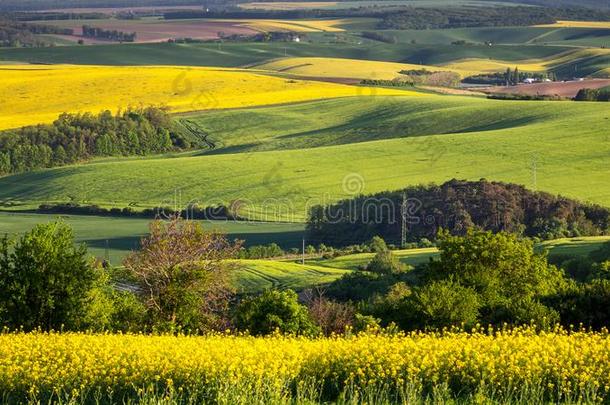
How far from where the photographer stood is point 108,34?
174 metres

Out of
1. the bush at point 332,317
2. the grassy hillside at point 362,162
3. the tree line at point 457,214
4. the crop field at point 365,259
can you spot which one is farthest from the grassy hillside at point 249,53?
the bush at point 332,317

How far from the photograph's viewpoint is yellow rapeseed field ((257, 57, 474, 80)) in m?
141

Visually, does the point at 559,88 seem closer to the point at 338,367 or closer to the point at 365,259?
the point at 365,259

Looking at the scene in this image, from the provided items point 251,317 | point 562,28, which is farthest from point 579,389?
point 562,28

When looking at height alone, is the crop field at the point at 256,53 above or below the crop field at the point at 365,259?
below

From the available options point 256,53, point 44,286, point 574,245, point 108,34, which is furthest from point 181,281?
point 108,34

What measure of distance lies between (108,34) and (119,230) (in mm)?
104089

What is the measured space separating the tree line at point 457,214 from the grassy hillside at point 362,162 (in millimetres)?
2919

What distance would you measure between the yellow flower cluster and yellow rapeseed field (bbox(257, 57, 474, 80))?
118453 mm

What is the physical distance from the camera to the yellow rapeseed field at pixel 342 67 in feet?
463

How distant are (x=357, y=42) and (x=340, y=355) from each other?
167559 mm

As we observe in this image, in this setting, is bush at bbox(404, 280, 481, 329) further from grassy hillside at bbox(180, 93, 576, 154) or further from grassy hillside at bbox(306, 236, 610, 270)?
grassy hillside at bbox(180, 93, 576, 154)

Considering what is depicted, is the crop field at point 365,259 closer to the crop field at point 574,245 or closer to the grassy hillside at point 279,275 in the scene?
the grassy hillside at point 279,275

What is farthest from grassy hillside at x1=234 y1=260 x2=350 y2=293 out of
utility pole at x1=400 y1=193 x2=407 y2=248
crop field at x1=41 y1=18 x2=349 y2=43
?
crop field at x1=41 y1=18 x2=349 y2=43
